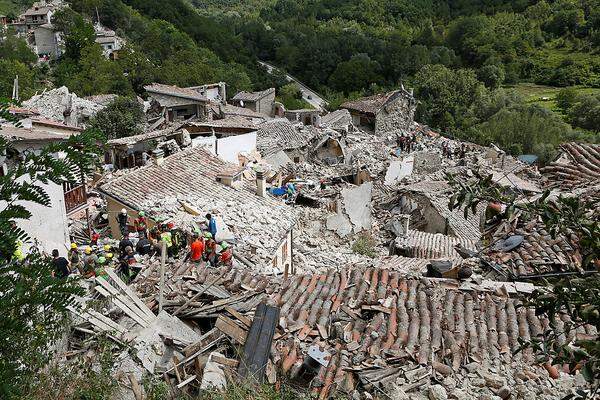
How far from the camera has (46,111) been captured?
31.4m

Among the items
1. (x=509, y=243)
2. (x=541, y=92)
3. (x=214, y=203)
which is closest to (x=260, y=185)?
(x=214, y=203)

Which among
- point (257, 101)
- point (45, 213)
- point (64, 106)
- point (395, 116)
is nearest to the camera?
point (45, 213)

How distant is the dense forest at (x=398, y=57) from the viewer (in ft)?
155

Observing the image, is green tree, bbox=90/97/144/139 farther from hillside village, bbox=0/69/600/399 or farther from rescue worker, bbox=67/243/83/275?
rescue worker, bbox=67/243/83/275

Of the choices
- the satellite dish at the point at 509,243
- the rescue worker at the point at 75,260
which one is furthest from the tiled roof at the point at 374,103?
the satellite dish at the point at 509,243

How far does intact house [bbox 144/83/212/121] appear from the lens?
3397 centimetres

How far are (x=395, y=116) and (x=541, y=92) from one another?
31.7 m

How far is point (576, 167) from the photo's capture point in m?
11.1

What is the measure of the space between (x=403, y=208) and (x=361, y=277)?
12.8 meters

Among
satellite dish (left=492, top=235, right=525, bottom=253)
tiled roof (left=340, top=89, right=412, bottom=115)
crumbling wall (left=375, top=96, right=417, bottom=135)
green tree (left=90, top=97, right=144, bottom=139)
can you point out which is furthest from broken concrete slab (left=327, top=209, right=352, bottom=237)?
tiled roof (left=340, top=89, right=412, bottom=115)

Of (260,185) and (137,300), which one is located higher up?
(137,300)

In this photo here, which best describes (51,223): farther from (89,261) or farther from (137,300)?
(137,300)

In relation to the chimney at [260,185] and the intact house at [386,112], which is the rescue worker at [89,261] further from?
the intact house at [386,112]

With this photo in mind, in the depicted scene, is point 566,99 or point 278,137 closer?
point 278,137
